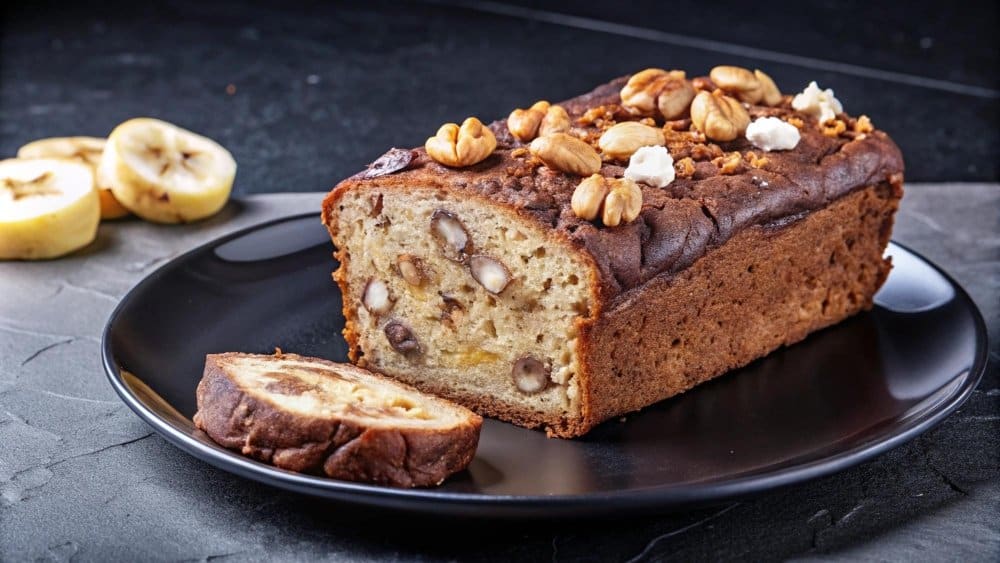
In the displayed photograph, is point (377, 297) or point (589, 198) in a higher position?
point (589, 198)

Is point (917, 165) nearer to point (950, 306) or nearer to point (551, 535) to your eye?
point (950, 306)

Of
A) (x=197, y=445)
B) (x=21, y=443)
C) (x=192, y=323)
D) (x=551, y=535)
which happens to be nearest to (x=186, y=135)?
(x=192, y=323)

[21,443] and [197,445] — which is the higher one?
[197,445]

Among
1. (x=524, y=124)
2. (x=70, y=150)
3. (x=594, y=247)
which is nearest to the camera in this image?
(x=594, y=247)

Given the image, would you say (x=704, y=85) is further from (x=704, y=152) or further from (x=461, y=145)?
(x=461, y=145)

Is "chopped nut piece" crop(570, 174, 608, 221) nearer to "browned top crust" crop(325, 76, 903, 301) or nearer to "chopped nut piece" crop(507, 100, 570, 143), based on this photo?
"browned top crust" crop(325, 76, 903, 301)

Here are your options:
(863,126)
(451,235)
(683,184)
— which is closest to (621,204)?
(683,184)
